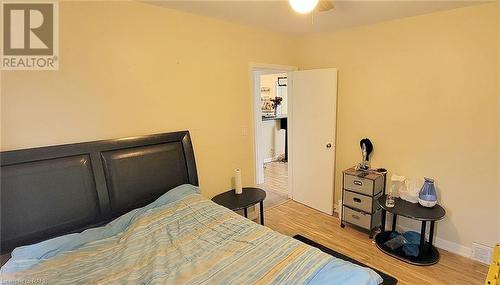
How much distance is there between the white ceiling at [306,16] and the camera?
2266mm

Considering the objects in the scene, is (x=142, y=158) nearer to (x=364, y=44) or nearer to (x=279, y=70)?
(x=279, y=70)

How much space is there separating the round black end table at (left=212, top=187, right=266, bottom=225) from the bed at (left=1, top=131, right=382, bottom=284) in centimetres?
41

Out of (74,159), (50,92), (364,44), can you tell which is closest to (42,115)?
(50,92)

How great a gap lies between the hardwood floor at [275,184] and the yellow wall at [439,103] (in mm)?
1471

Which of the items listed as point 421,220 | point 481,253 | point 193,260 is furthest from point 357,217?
point 193,260

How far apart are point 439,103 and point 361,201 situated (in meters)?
1.28

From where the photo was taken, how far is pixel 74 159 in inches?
73.6

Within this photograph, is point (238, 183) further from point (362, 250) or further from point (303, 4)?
point (303, 4)

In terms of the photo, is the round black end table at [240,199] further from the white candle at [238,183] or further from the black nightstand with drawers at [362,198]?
the black nightstand with drawers at [362,198]

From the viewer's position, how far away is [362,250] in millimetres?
2654

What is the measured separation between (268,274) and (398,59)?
8.56 ft

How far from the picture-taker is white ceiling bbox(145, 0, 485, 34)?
227 centimetres

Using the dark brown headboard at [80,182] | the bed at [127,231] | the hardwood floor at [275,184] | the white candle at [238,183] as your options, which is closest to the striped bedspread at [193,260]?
the bed at [127,231]

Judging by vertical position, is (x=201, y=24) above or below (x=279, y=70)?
above
